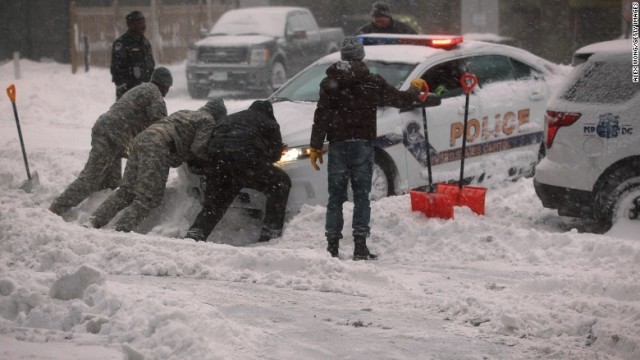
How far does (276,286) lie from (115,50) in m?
5.67

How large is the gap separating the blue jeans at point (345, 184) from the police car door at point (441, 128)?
1.66 meters

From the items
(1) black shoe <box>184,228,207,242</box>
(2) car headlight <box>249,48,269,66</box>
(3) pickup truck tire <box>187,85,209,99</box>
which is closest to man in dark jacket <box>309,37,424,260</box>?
(1) black shoe <box>184,228,207,242</box>

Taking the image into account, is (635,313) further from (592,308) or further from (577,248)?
(577,248)

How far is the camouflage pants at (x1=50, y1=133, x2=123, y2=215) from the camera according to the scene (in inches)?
392

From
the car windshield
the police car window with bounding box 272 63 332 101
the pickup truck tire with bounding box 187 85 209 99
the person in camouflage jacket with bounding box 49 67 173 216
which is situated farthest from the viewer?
the pickup truck tire with bounding box 187 85 209 99

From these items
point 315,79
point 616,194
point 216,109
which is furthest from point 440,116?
point 216,109

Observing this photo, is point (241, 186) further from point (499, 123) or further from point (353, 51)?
point (499, 123)

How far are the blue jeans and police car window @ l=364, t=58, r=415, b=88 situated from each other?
1966 mm

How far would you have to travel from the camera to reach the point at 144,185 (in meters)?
9.38

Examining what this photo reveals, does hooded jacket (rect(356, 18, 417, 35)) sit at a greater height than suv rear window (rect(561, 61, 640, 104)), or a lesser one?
greater

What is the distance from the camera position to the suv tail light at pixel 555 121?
8.88m

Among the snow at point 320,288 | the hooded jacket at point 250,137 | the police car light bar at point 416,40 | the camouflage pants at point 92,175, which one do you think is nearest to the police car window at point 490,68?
the police car light bar at point 416,40

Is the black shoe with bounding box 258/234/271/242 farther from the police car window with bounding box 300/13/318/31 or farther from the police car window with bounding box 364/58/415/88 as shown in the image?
the police car window with bounding box 300/13/318/31

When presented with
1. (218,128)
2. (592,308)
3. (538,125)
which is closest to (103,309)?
(592,308)
